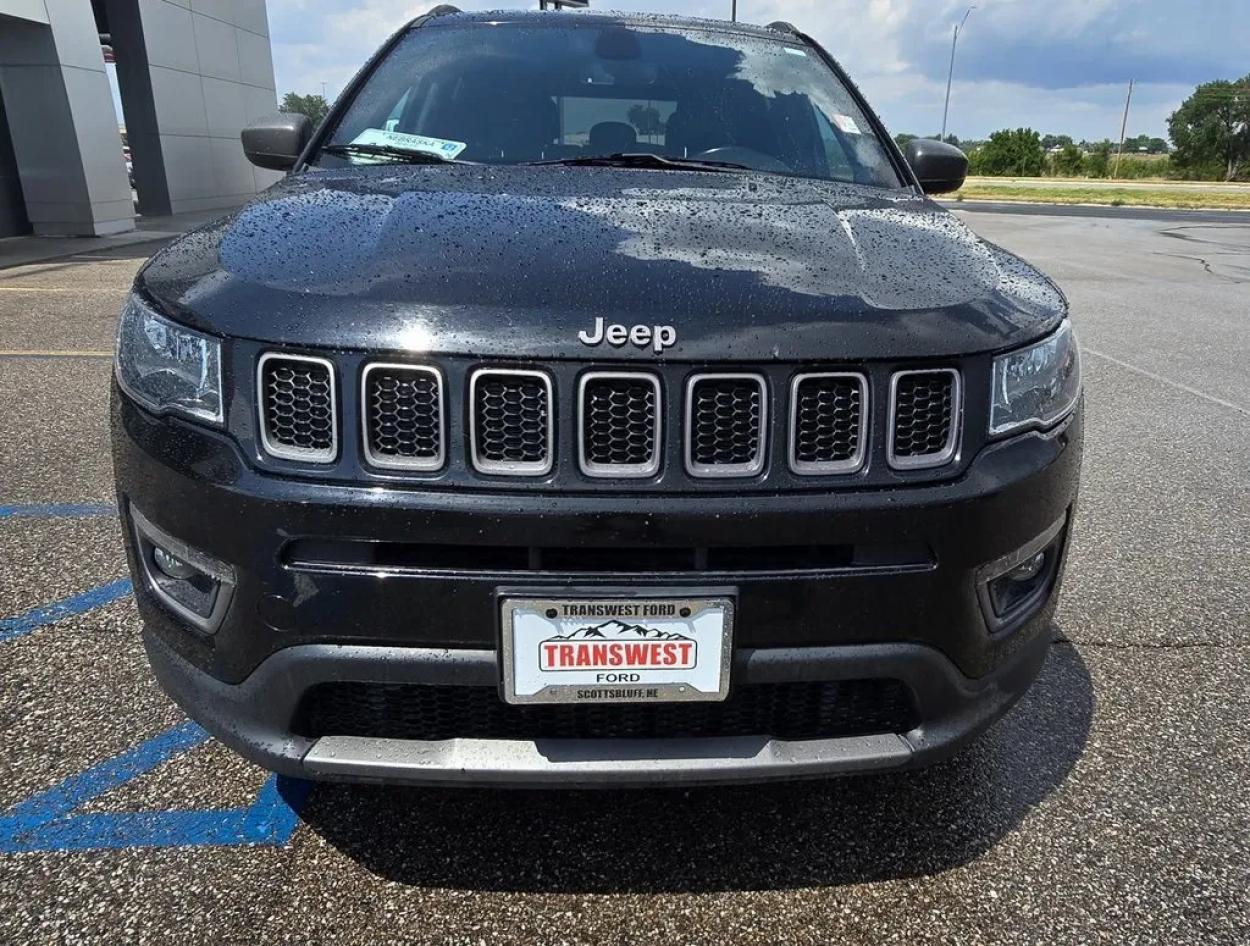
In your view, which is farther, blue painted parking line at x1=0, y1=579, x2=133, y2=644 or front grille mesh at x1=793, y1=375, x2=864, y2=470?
blue painted parking line at x1=0, y1=579, x2=133, y2=644

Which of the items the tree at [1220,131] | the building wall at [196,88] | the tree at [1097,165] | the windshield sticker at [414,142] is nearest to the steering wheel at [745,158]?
the windshield sticker at [414,142]

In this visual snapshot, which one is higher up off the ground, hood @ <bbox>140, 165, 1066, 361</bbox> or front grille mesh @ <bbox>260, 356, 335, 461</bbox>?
hood @ <bbox>140, 165, 1066, 361</bbox>

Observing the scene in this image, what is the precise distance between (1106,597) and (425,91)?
2674mm

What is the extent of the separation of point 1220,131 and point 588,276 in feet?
276

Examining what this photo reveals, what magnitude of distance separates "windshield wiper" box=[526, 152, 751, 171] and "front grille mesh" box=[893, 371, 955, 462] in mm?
1093

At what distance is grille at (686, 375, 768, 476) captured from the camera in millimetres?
1445

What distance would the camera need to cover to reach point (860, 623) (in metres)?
1.51

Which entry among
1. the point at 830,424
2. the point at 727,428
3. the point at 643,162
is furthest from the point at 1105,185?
the point at 727,428

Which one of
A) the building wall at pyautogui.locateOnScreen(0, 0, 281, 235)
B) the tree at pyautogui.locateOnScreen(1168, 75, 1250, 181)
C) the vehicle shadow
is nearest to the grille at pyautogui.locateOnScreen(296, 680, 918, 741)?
the vehicle shadow

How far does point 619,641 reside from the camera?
146 centimetres

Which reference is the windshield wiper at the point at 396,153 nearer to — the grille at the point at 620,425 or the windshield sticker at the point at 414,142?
the windshield sticker at the point at 414,142

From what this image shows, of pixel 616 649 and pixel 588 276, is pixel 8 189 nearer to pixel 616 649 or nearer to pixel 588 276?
pixel 588 276

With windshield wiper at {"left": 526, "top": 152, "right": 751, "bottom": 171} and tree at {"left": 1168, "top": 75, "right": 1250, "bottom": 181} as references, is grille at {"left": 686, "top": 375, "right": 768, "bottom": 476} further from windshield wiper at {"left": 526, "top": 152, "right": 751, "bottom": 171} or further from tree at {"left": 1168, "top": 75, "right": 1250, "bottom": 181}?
tree at {"left": 1168, "top": 75, "right": 1250, "bottom": 181}

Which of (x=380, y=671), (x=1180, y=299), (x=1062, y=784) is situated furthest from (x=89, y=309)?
(x=1180, y=299)
